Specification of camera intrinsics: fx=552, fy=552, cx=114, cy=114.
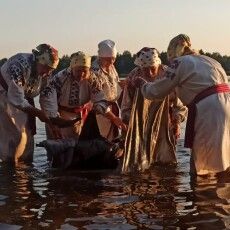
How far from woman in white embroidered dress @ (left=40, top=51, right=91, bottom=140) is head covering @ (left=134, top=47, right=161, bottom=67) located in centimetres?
77

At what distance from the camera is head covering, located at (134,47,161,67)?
763 cm

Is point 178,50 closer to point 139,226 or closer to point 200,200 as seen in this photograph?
point 200,200

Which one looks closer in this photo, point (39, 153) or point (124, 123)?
point (124, 123)

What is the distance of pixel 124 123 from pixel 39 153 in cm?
291

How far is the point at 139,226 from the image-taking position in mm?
5074

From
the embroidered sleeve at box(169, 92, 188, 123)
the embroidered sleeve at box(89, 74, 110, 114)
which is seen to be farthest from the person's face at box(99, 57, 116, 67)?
the embroidered sleeve at box(169, 92, 188, 123)

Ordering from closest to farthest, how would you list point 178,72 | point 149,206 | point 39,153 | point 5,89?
point 149,206
point 178,72
point 5,89
point 39,153

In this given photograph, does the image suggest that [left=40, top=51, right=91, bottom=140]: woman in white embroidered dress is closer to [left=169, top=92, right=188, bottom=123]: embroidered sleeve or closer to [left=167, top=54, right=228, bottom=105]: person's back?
[left=169, top=92, right=188, bottom=123]: embroidered sleeve

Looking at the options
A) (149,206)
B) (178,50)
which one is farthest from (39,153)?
(149,206)

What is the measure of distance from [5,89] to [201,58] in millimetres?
3166

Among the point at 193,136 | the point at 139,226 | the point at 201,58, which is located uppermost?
the point at 201,58

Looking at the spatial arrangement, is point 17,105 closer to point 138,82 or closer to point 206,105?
point 138,82

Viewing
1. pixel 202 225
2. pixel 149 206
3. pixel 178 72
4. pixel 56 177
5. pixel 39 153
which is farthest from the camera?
pixel 39 153

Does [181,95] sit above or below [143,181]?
above
